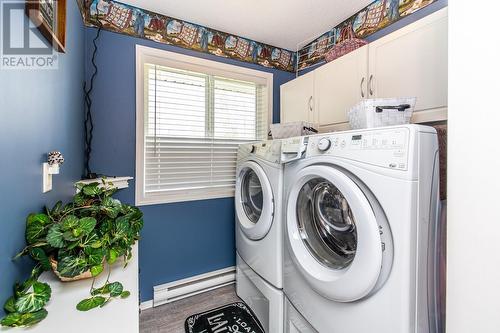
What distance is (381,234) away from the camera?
863mm

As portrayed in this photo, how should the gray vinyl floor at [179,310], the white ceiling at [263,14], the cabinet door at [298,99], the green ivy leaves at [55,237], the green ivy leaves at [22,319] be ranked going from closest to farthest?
the green ivy leaves at [22,319] < the green ivy leaves at [55,237] < the gray vinyl floor at [179,310] < the white ceiling at [263,14] < the cabinet door at [298,99]

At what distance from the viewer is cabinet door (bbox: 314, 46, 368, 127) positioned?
5.00ft

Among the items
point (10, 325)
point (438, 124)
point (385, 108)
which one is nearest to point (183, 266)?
point (10, 325)

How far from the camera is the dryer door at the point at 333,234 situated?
0.88 meters

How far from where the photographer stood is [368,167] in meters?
0.91

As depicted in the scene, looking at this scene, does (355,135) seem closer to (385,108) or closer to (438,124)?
(385,108)

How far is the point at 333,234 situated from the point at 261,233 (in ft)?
1.66

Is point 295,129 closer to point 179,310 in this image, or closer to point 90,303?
point 90,303

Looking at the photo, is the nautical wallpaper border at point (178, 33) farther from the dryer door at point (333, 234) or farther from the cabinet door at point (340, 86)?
the dryer door at point (333, 234)

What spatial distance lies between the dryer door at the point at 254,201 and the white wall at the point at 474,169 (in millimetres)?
902

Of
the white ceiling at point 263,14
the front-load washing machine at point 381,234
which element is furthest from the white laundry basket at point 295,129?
the white ceiling at point 263,14

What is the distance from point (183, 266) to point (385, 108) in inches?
75.5

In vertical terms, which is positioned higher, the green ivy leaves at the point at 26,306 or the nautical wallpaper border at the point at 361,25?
the nautical wallpaper border at the point at 361,25

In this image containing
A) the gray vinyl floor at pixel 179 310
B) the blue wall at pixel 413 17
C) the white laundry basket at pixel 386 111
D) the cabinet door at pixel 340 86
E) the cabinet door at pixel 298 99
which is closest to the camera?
the white laundry basket at pixel 386 111
